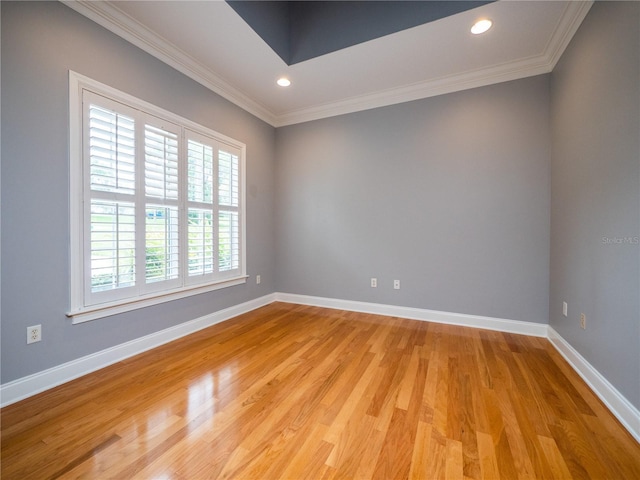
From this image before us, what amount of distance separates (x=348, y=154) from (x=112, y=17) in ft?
8.49

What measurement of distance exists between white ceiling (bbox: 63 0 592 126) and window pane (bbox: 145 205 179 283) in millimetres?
1468

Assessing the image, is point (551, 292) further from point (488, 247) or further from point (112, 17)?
point (112, 17)

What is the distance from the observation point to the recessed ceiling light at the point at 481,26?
2074 mm

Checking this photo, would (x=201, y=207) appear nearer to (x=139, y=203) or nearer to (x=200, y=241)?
(x=200, y=241)

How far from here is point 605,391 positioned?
1.59m

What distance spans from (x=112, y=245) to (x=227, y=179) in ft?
4.79

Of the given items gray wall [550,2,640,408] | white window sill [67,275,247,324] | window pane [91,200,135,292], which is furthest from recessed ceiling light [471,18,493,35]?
white window sill [67,275,247,324]

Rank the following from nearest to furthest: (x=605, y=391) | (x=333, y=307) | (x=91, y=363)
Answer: (x=605, y=391)
(x=91, y=363)
(x=333, y=307)

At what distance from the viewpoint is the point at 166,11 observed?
1.97 meters

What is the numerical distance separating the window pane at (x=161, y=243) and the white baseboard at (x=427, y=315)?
184 centimetres

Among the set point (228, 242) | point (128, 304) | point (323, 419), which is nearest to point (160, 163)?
point (228, 242)

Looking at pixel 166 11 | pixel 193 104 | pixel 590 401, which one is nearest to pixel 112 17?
pixel 166 11

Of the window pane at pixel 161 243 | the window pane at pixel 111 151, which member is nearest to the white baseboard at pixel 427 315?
the window pane at pixel 161 243

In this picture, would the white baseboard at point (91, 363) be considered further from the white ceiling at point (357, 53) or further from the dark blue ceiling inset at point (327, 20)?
the dark blue ceiling inset at point (327, 20)
